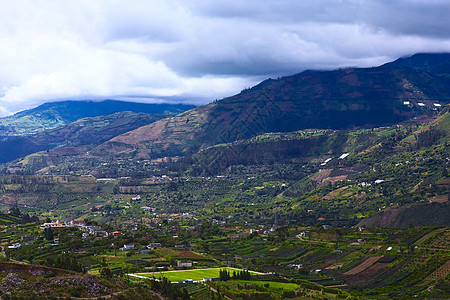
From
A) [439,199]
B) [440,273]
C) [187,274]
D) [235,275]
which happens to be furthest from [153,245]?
[439,199]

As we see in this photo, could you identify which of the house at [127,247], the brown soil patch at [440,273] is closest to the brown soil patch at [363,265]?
the brown soil patch at [440,273]

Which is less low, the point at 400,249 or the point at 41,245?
the point at 41,245

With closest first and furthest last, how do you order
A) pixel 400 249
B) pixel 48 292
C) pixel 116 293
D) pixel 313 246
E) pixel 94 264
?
1. pixel 48 292
2. pixel 116 293
3. pixel 94 264
4. pixel 400 249
5. pixel 313 246

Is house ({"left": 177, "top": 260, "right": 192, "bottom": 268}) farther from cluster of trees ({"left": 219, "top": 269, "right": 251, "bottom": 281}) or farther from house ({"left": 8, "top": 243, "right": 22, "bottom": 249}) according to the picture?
house ({"left": 8, "top": 243, "right": 22, "bottom": 249})

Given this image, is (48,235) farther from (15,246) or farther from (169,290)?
(169,290)

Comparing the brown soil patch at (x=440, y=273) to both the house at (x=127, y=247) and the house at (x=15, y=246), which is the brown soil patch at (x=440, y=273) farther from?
the house at (x=15, y=246)

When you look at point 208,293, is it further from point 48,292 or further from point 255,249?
point 255,249

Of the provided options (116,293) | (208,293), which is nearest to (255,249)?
(208,293)

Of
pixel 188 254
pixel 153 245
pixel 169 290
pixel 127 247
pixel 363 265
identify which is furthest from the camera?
pixel 153 245

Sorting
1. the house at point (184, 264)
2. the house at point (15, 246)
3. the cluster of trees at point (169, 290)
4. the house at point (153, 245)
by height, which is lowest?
the house at point (184, 264)

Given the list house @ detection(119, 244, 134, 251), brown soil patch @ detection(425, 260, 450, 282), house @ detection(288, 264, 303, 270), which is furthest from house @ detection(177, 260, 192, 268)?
brown soil patch @ detection(425, 260, 450, 282)

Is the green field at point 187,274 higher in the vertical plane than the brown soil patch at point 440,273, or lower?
higher
